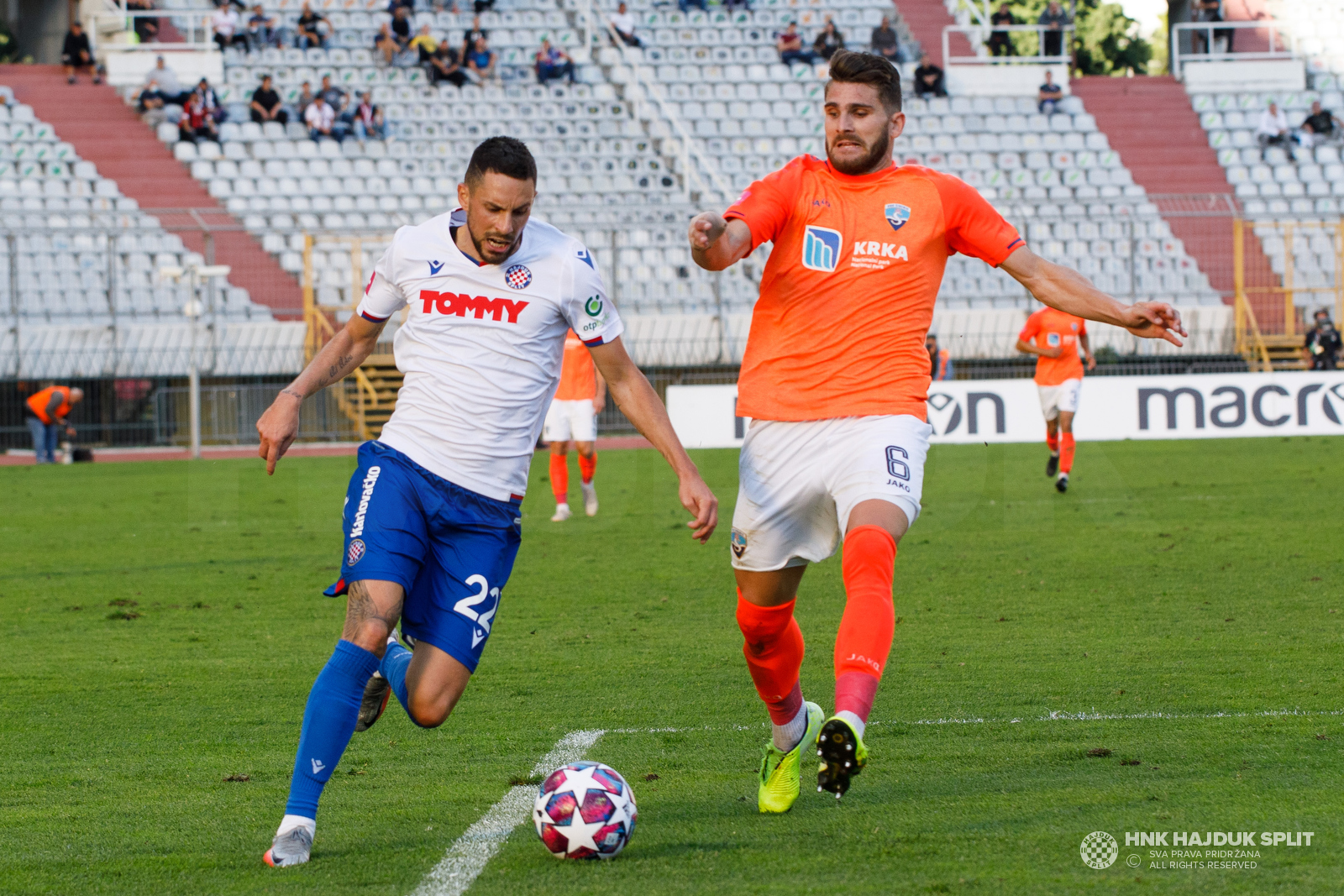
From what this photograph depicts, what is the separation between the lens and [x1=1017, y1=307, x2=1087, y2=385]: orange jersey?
1572 cm

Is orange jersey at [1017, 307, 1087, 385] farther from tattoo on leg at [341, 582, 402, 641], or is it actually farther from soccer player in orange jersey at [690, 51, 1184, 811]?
tattoo on leg at [341, 582, 402, 641]

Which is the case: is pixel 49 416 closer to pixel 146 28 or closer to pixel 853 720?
pixel 146 28

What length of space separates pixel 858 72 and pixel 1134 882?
2.50 meters

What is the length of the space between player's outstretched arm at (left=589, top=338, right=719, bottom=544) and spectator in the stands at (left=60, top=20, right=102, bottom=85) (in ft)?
100

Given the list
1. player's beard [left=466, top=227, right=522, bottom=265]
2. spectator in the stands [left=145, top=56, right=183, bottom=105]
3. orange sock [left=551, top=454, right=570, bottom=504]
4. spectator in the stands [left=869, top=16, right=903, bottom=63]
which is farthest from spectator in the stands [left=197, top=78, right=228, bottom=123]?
player's beard [left=466, top=227, right=522, bottom=265]

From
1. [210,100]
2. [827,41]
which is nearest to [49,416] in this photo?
[210,100]

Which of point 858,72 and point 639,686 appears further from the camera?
point 639,686

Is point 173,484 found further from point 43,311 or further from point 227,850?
point 227,850

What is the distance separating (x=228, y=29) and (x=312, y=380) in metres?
30.0

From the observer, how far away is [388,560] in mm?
4168

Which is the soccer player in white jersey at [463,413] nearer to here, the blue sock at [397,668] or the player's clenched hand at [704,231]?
the blue sock at [397,668]

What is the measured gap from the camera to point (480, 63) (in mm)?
31844

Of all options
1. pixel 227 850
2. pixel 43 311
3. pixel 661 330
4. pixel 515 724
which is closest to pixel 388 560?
pixel 227 850

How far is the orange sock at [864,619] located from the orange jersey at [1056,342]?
12063mm
